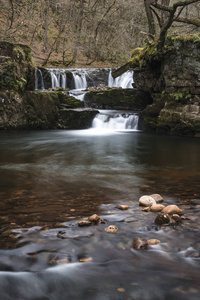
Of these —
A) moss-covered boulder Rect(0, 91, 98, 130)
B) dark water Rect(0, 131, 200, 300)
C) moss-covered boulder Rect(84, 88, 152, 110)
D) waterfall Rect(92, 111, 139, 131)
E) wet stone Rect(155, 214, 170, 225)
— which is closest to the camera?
dark water Rect(0, 131, 200, 300)

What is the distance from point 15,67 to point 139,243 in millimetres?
12055

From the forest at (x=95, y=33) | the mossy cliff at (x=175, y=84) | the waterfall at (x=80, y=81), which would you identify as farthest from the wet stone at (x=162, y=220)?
the forest at (x=95, y=33)

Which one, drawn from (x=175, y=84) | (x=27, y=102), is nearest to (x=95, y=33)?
(x=27, y=102)

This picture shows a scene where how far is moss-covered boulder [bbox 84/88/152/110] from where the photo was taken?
1630cm

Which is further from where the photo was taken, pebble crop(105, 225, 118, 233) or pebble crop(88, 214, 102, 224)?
pebble crop(88, 214, 102, 224)

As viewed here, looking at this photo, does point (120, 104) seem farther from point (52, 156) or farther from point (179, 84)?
point (52, 156)

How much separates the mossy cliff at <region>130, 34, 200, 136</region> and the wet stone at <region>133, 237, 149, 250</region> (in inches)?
392

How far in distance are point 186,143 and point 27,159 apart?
6147 millimetres

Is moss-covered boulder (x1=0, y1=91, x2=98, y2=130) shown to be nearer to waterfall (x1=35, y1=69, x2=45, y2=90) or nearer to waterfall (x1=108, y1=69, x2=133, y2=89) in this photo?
waterfall (x1=35, y1=69, x2=45, y2=90)

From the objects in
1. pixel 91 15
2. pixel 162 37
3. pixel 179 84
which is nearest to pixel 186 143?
pixel 179 84

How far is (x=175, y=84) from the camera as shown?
11.9 m

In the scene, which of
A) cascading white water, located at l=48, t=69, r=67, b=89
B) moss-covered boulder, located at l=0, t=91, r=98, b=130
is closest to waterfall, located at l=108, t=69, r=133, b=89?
cascading white water, located at l=48, t=69, r=67, b=89

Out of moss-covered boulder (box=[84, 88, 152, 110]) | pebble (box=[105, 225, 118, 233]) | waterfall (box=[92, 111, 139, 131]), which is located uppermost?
moss-covered boulder (box=[84, 88, 152, 110])

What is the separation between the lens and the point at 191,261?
204cm
